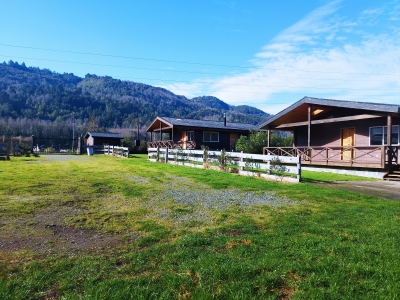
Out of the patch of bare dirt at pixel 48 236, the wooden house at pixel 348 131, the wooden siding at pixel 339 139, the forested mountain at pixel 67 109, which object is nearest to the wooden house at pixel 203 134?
the wooden house at pixel 348 131

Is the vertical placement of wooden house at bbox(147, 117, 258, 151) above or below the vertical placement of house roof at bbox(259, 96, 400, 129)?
below

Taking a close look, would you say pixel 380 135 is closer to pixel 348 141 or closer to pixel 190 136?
pixel 348 141

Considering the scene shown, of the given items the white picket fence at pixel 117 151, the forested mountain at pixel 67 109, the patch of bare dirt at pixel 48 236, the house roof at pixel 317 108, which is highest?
the forested mountain at pixel 67 109

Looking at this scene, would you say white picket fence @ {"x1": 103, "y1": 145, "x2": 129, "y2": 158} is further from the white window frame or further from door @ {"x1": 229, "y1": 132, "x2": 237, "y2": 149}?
door @ {"x1": 229, "y1": 132, "x2": 237, "y2": 149}

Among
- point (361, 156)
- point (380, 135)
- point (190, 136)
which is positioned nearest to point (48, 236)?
point (361, 156)

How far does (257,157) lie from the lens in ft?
37.5

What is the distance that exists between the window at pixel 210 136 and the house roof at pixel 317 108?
889 centimetres

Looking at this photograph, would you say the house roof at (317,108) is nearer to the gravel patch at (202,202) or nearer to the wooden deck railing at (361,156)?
the wooden deck railing at (361,156)

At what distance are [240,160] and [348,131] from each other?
831 centimetres

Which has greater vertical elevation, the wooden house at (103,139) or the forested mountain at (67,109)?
the forested mountain at (67,109)

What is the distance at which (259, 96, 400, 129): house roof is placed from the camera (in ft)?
42.7

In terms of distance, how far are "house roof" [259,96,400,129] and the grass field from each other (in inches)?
323

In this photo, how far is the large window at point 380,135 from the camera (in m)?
14.4

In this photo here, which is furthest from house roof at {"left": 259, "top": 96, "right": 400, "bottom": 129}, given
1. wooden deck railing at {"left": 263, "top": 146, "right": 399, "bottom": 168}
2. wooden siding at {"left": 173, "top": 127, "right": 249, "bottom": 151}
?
wooden siding at {"left": 173, "top": 127, "right": 249, "bottom": 151}
